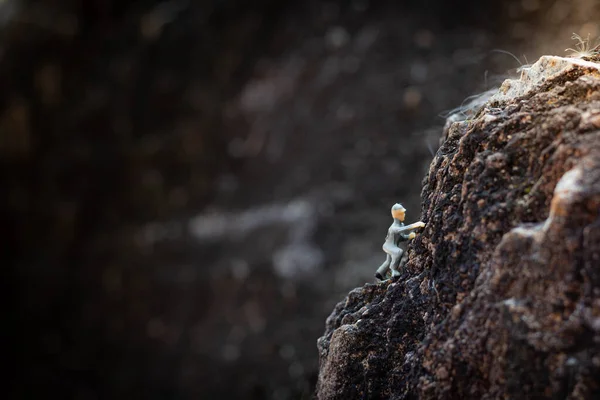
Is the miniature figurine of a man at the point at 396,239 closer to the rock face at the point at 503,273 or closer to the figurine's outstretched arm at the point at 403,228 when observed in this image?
the figurine's outstretched arm at the point at 403,228

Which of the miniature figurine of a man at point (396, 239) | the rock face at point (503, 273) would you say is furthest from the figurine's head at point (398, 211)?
the rock face at point (503, 273)

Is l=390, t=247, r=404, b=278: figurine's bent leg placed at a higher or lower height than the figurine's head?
lower

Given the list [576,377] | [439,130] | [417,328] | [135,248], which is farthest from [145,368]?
[576,377]

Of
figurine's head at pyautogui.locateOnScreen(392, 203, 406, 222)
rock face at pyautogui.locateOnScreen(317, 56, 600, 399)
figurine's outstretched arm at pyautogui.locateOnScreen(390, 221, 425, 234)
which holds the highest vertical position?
figurine's head at pyautogui.locateOnScreen(392, 203, 406, 222)

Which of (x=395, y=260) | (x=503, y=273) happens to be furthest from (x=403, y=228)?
(x=503, y=273)

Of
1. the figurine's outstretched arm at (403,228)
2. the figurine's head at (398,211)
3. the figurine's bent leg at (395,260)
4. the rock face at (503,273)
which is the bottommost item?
the rock face at (503,273)

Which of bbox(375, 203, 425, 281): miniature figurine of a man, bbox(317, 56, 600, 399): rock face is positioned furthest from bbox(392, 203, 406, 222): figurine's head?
bbox(317, 56, 600, 399): rock face

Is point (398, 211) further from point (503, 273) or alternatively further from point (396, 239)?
point (503, 273)

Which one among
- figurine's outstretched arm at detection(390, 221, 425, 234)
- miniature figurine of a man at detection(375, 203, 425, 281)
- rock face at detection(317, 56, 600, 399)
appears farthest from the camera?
miniature figurine of a man at detection(375, 203, 425, 281)

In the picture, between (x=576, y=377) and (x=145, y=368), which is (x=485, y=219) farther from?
(x=145, y=368)

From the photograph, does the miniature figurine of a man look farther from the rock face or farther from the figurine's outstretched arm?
the rock face
